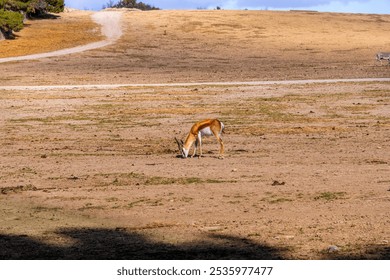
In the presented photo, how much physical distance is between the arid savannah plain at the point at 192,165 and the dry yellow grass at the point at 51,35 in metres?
14.4

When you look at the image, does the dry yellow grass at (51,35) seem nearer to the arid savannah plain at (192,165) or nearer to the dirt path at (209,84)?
the arid savannah plain at (192,165)

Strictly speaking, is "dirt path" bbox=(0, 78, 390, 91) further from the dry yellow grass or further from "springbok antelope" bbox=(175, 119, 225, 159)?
the dry yellow grass

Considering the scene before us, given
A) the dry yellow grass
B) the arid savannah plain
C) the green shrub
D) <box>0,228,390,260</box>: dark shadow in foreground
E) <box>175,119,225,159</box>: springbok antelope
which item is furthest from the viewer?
the green shrub

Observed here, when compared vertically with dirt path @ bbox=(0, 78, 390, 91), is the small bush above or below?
below

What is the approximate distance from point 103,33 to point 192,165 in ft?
186

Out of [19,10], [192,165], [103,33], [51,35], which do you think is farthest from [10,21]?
[192,165]

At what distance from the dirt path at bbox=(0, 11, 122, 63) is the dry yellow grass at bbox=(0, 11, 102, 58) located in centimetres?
77

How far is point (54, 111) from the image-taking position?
26.7 m

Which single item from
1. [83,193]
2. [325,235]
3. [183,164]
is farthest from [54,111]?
[325,235]

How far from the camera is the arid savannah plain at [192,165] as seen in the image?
32.9ft

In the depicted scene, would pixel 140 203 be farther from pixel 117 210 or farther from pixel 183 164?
pixel 183 164

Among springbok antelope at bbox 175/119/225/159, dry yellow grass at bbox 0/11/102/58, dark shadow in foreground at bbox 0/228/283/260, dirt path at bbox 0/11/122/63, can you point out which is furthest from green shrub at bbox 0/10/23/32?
dark shadow in foreground at bbox 0/228/283/260

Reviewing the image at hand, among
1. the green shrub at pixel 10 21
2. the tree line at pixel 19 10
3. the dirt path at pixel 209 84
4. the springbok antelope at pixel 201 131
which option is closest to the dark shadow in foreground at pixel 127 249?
the springbok antelope at pixel 201 131

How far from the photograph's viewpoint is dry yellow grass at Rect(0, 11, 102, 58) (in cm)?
6068
